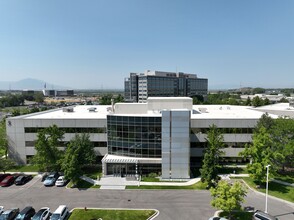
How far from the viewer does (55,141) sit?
4225 cm

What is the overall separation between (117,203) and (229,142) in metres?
26.1

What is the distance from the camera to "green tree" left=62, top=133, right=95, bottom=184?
3578cm

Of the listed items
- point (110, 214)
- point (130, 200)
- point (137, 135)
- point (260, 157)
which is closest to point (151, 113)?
point (137, 135)

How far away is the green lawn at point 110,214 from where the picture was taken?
91.2 feet

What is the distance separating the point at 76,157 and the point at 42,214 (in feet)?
35.1

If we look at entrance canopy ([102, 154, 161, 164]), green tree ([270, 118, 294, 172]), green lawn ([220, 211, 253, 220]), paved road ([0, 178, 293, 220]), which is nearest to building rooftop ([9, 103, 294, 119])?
green tree ([270, 118, 294, 172])

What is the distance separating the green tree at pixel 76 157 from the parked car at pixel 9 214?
28.2 ft

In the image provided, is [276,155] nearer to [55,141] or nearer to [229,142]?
[229,142]

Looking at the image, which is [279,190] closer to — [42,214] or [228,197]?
[228,197]

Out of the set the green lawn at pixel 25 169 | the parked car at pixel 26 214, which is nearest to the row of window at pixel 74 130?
the green lawn at pixel 25 169

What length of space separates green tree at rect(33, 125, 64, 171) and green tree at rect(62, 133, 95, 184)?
398 cm

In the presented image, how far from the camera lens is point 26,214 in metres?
27.7

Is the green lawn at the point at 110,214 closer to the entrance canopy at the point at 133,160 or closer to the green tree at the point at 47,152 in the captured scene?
the entrance canopy at the point at 133,160

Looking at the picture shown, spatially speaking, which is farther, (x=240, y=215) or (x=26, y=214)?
(x=240, y=215)
